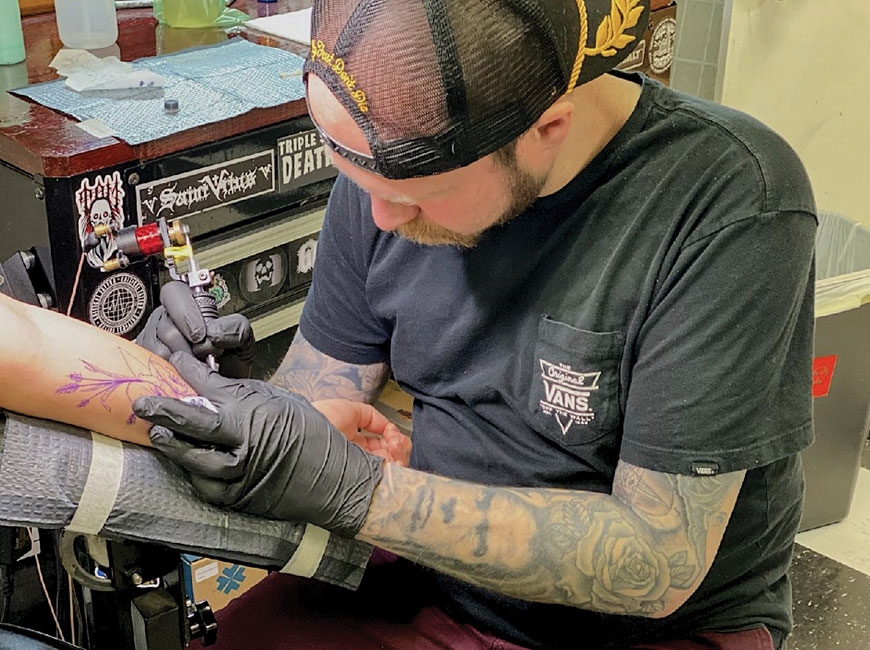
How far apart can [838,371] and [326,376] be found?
4.02 feet

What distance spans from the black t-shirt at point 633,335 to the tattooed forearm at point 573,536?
48mm

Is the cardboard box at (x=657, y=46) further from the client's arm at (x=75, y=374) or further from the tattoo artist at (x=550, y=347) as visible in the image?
the client's arm at (x=75, y=374)

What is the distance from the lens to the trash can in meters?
2.05

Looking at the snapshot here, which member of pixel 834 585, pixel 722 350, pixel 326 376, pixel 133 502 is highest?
pixel 722 350

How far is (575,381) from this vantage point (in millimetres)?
1105

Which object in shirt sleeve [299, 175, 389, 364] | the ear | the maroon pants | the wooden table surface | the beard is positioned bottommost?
the maroon pants

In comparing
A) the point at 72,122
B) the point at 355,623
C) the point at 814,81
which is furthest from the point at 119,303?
the point at 814,81

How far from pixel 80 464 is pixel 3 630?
290 mm

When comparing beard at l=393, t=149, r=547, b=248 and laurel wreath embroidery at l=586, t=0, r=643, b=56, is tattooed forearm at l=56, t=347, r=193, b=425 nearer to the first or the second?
beard at l=393, t=149, r=547, b=248

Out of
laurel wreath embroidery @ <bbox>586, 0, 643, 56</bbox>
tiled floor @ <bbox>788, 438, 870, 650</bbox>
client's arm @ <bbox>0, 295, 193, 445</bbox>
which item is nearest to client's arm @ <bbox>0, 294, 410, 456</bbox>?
client's arm @ <bbox>0, 295, 193, 445</bbox>

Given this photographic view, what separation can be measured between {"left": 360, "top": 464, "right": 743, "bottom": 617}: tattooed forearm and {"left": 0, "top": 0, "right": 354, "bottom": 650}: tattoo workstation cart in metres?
0.09

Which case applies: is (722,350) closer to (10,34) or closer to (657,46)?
(10,34)

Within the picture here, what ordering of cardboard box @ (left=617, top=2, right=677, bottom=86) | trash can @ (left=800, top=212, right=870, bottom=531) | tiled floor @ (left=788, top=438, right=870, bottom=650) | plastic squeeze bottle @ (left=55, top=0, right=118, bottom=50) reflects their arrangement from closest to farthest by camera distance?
1. plastic squeeze bottle @ (left=55, top=0, right=118, bottom=50)
2. tiled floor @ (left=788, top=438, right=870, bottom=650)
3. trash can @ (left=800, top=212, right=870, bottom=531)
4. cardboard box @ (left=617, top=2, right=677, bottom=86)

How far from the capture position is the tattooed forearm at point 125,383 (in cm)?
96
